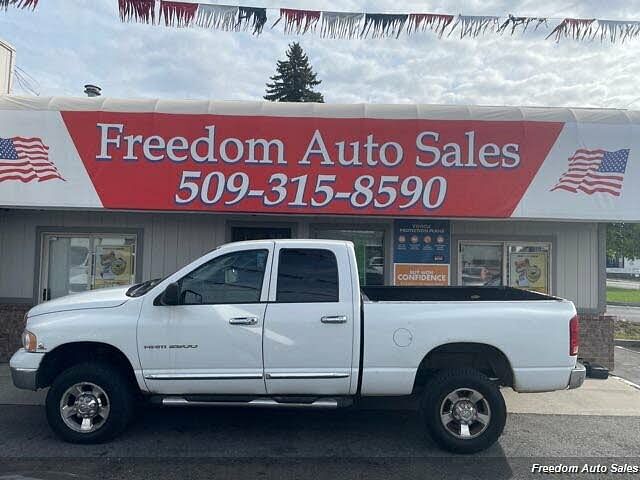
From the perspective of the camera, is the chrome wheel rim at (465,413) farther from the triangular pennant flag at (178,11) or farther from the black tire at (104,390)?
the triangular pennant flag at (178,11)

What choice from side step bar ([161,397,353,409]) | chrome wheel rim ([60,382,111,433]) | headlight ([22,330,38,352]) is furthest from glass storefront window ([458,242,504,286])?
headlight ([22,330,38,352])

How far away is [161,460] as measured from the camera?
4.48 m

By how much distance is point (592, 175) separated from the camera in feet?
26.0

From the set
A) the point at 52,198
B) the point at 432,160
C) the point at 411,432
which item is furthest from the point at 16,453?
the point at 432,160

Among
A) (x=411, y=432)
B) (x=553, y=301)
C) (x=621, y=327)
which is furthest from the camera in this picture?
(x=621, y=327)

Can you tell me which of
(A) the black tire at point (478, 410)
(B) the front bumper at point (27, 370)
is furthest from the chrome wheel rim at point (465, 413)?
(B) the front bumper at point (27, 370)

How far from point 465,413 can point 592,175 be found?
17.1ft

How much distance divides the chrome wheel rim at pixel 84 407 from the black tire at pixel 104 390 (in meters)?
0.03

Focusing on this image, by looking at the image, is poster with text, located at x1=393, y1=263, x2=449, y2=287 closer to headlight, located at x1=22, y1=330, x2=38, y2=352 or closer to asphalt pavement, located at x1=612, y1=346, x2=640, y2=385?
asphalt pavement, located at x1=612, y1=346, x2=640, y2=385

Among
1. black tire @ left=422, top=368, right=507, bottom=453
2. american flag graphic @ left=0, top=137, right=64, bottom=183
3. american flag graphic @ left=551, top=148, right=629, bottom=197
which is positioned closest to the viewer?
black tire @ left=422, top=368, right=507, bottom=453

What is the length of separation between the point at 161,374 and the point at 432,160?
5369mm

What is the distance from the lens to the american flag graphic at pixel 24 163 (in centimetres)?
780

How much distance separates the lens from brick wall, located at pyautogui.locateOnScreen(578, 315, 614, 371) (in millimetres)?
8461

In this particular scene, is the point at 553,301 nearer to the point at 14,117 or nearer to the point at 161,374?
the point at 161,374
